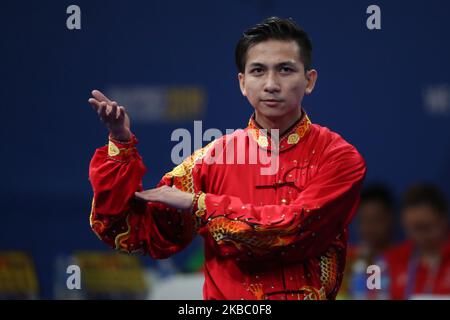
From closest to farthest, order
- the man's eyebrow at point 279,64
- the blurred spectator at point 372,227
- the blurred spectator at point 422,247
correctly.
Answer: the man's eyebrow at point 279,64, the blurred spectator at point 422,247, the blurred spectator at point 372,227

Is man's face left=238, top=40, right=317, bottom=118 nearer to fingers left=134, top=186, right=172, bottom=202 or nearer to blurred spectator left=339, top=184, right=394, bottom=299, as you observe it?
fingers left=134, top=186, right=172, bottom=202

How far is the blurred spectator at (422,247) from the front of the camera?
3180 millimetres

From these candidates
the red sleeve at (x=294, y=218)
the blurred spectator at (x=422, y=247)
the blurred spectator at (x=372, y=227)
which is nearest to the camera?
the red sleeve at (x=294, y=218)

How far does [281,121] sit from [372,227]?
145cm

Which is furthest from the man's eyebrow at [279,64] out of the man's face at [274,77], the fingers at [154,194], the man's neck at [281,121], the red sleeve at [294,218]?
the fingers at [154,194]

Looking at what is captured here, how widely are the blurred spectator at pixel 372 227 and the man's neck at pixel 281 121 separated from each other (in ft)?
4.54

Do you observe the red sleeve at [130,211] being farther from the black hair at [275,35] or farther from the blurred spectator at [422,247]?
the blurred spectator at [422,247]

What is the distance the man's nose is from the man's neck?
0.28ft

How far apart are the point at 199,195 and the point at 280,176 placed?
188mm

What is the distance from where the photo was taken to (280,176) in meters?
2.00

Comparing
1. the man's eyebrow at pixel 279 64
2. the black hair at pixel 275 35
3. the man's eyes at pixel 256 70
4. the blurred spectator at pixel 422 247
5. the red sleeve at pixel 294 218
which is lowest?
the blurred spectator at pixel 422 247

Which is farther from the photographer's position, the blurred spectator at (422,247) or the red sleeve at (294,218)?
the blurred spectator at (422,247)

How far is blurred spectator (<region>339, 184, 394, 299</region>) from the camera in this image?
334cm
